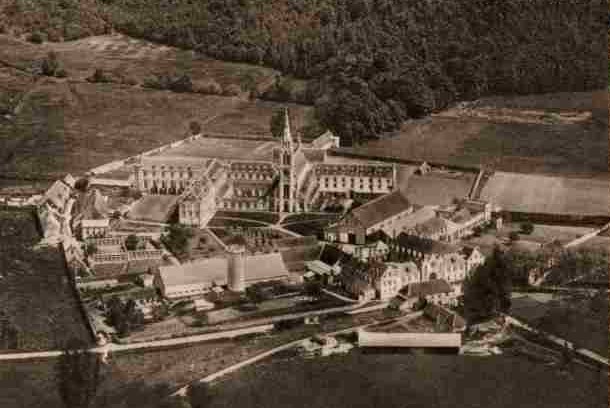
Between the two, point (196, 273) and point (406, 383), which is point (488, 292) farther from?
point (196, 273)

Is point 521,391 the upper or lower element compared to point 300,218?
lower

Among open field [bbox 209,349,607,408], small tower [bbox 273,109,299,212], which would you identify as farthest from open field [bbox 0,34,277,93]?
open field [bbox 209,349,607,408]

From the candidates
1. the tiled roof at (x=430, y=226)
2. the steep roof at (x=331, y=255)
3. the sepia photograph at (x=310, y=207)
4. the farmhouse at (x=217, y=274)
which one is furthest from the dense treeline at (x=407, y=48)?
the farmhouse at (x=217, y=274)

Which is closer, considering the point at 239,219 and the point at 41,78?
the point at 239,219

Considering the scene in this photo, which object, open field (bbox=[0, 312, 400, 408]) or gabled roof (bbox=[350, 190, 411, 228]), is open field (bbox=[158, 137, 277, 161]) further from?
open field (bbox=[0, 312, 400, 408])

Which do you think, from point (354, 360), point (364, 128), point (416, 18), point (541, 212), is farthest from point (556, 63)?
point (354, 360)

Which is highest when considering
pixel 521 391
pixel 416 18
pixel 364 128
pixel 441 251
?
pixel 416 18

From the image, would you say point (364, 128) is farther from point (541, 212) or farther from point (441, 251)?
point (441, 251)

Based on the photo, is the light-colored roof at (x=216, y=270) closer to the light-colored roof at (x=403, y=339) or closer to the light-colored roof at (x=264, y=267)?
the light-colored roof at (x=264, y=267)
